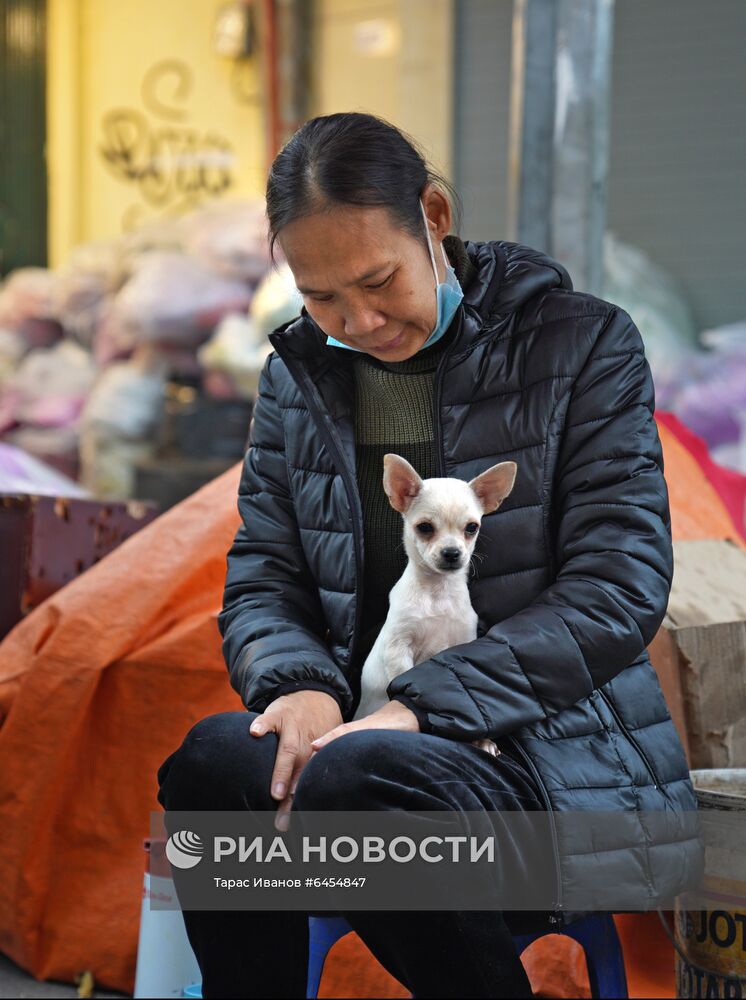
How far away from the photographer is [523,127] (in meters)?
3.29

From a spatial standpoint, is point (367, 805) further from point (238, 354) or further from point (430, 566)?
point (238, 354)

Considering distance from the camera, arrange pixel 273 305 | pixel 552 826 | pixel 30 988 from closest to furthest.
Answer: pixel 552 826
pixel 30 988
pixel 273 305

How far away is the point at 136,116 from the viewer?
727cm

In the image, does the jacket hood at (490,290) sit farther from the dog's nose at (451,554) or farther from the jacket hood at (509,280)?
the dog's nose at (451,554)

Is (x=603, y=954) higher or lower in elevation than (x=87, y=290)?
A: lower

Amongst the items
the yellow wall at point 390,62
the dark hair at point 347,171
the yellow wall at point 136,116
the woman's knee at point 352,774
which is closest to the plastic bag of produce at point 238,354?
the yellow wall at point 390,62

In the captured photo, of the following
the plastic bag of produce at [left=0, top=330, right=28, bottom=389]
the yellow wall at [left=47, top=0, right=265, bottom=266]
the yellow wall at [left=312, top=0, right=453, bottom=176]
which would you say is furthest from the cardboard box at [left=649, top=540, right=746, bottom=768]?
the yellow wall at [left=47, top=0, right=265, bottom=266]

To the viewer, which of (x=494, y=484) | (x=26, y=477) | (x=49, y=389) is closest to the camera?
(x=494, y=484)

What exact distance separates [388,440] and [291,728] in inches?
18.8

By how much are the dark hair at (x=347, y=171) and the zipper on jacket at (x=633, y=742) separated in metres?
0.71

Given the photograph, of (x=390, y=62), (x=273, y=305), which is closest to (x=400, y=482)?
(x=273, y=305)

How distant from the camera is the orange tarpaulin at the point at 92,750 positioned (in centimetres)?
252

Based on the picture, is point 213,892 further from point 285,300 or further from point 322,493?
point 285,300

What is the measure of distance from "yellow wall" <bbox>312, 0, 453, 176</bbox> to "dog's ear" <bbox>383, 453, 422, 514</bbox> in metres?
3.86
